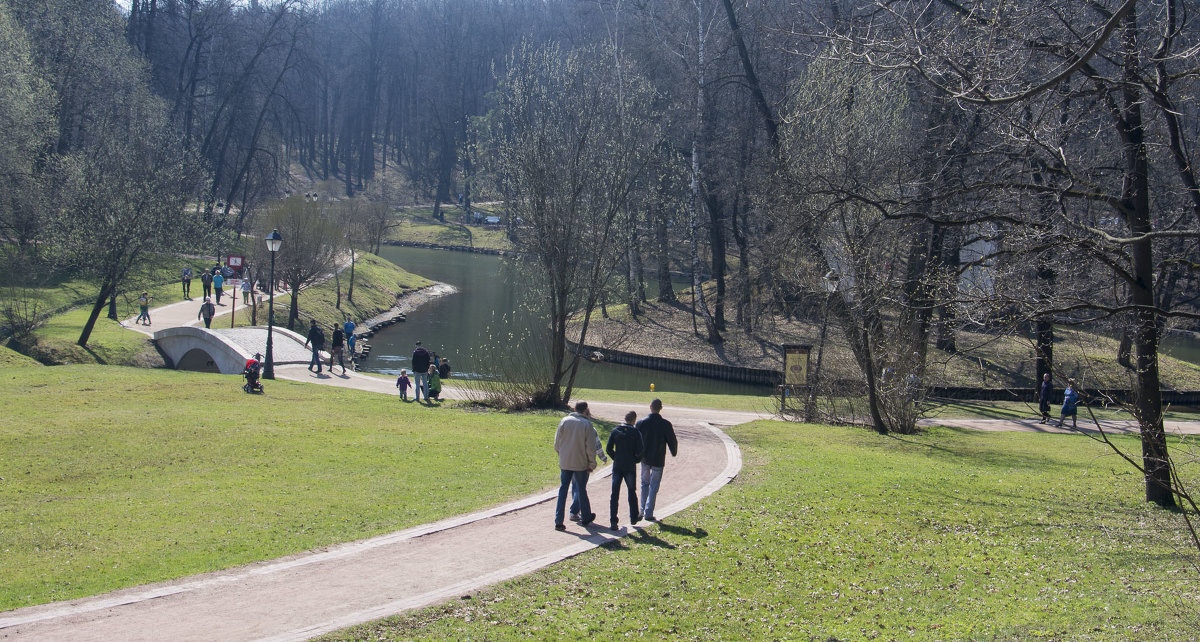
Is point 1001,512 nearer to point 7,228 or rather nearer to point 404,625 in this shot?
point 404,625

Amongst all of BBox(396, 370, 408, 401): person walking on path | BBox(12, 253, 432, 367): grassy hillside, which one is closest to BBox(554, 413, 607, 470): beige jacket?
BBox(396, 370, 408, 401): person walking on path

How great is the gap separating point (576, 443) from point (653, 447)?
1.11m

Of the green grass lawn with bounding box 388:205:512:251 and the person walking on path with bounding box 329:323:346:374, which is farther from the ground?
the green grass lawn with bounding box 388:205:512:251

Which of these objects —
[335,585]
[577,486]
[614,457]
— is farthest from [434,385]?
[335,585]

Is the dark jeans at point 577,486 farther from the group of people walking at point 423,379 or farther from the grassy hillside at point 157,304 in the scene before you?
the grassy hillside at point 157,304

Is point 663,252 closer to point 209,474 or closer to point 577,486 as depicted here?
point 209,474

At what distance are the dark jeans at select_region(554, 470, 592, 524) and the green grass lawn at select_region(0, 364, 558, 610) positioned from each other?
155 cm

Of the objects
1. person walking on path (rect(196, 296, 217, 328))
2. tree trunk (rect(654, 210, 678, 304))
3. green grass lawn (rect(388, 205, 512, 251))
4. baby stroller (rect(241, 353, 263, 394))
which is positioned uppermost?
green grass lawn (rect(388, 205, 512, 251))

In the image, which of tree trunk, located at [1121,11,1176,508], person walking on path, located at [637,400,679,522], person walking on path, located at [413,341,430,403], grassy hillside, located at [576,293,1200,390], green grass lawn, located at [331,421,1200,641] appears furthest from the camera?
grassy hillside, located at [576,293,1200,390]

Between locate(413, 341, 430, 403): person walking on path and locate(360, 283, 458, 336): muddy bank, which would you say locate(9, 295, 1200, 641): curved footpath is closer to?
locate(413, 341, 430, 403): person walking on path

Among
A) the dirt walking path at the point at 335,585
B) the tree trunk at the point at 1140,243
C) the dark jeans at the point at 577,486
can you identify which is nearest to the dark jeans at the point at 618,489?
the dirt walking path at the point at 335,585

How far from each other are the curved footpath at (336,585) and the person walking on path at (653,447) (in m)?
0.52

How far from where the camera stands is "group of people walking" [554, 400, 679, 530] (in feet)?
33.9

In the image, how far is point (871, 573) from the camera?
896 centimetres
